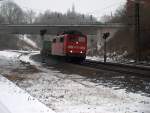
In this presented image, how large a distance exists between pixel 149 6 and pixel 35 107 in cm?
5087

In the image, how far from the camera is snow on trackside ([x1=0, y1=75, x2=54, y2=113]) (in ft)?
39.4

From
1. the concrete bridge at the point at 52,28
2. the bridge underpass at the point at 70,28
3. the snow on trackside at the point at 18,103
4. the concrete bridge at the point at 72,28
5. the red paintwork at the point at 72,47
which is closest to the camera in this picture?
the snow on trackside at the point at 18,103

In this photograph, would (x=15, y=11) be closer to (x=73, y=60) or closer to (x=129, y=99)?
(x=73, y=60)


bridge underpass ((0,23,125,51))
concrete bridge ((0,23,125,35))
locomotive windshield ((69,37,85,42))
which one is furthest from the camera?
concrete bridge ((0,23,125,35))

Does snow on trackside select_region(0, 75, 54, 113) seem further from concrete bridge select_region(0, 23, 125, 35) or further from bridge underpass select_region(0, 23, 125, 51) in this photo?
concrete bridge select_region(0, 23, 125, 35)

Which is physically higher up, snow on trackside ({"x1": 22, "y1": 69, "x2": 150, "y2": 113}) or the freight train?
the freight train

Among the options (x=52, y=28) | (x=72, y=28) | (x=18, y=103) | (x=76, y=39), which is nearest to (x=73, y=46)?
(x=76, y=39)

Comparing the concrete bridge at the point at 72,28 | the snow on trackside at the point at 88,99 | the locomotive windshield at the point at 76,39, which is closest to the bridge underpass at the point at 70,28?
the concrete bridge at the point at 72,28

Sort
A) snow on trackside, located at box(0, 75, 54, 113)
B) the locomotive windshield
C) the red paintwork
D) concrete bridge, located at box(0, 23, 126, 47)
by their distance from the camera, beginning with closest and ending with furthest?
snow on trackside, located at box(0, 75, 54, 113), the red paintwork, the locomotive windshield, concrete bridge, located at box(0, 23, 126, 47)

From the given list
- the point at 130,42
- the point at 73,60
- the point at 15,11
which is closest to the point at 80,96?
the point at 73,60

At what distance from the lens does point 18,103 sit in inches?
526

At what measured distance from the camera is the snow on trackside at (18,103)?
12.0 metres

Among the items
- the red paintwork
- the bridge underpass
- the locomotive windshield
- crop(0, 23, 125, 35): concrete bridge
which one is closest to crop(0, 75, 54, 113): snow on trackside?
the red paintwork

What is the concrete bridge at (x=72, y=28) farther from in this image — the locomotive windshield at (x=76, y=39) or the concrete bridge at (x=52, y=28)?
the locomotive windshield at (x=76, y=39)
